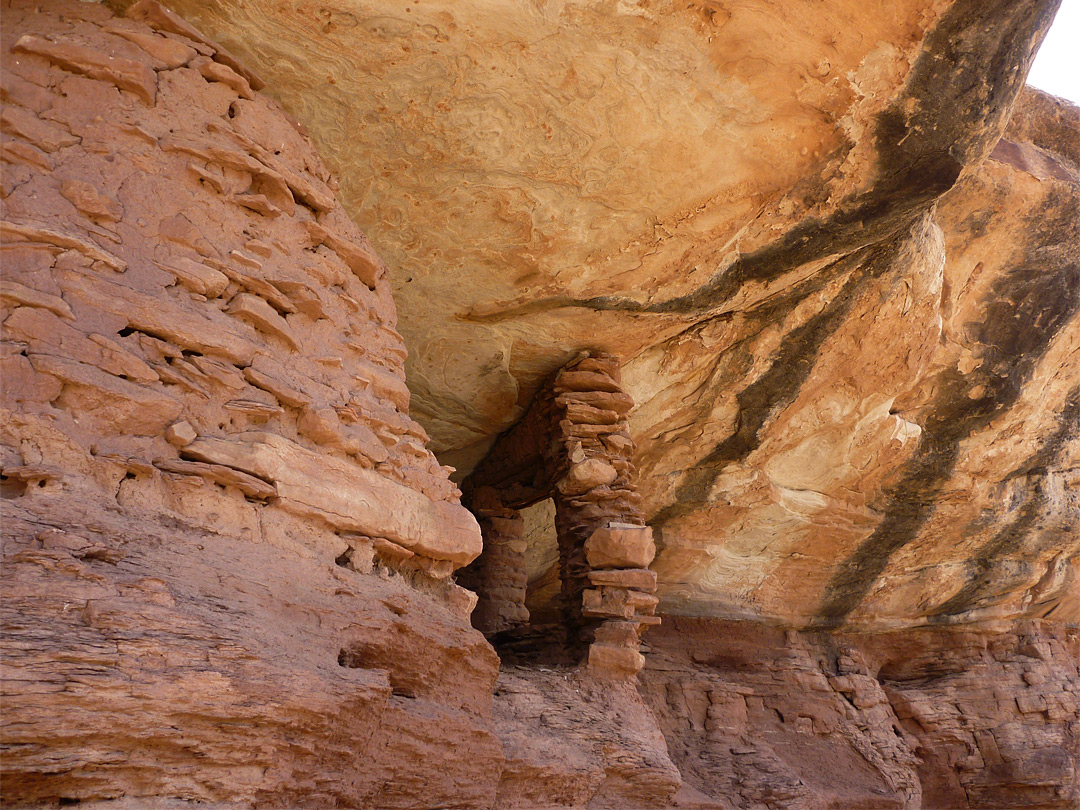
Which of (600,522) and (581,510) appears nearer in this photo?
(600,522)

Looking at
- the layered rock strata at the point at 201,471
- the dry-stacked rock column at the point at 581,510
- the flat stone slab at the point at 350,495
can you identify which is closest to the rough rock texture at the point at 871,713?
the dry-stacked rock column at the point at 581,510

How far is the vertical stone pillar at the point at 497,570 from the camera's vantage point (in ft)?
22.0

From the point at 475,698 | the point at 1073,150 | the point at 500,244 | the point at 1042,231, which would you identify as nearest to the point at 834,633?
the point at 1042,231

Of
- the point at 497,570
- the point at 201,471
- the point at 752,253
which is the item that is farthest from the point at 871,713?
the point at 201,471

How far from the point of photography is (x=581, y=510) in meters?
5.76

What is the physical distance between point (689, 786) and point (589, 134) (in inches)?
187

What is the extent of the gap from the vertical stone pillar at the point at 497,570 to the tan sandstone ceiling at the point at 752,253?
48cm

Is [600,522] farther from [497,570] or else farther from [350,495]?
[350,495]

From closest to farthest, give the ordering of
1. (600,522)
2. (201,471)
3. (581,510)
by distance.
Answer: (201,471)
(600,522)
(581,510)

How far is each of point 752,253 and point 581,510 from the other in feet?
6.55

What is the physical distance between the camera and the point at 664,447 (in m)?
7.13

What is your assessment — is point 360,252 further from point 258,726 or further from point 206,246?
point 258,726

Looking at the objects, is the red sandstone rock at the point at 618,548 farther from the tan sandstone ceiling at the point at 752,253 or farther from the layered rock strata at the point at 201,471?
the layered rock strata at the point at 201,471

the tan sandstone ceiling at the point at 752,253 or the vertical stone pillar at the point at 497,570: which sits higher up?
the tan sandstone ceiling at the point at 752,253
